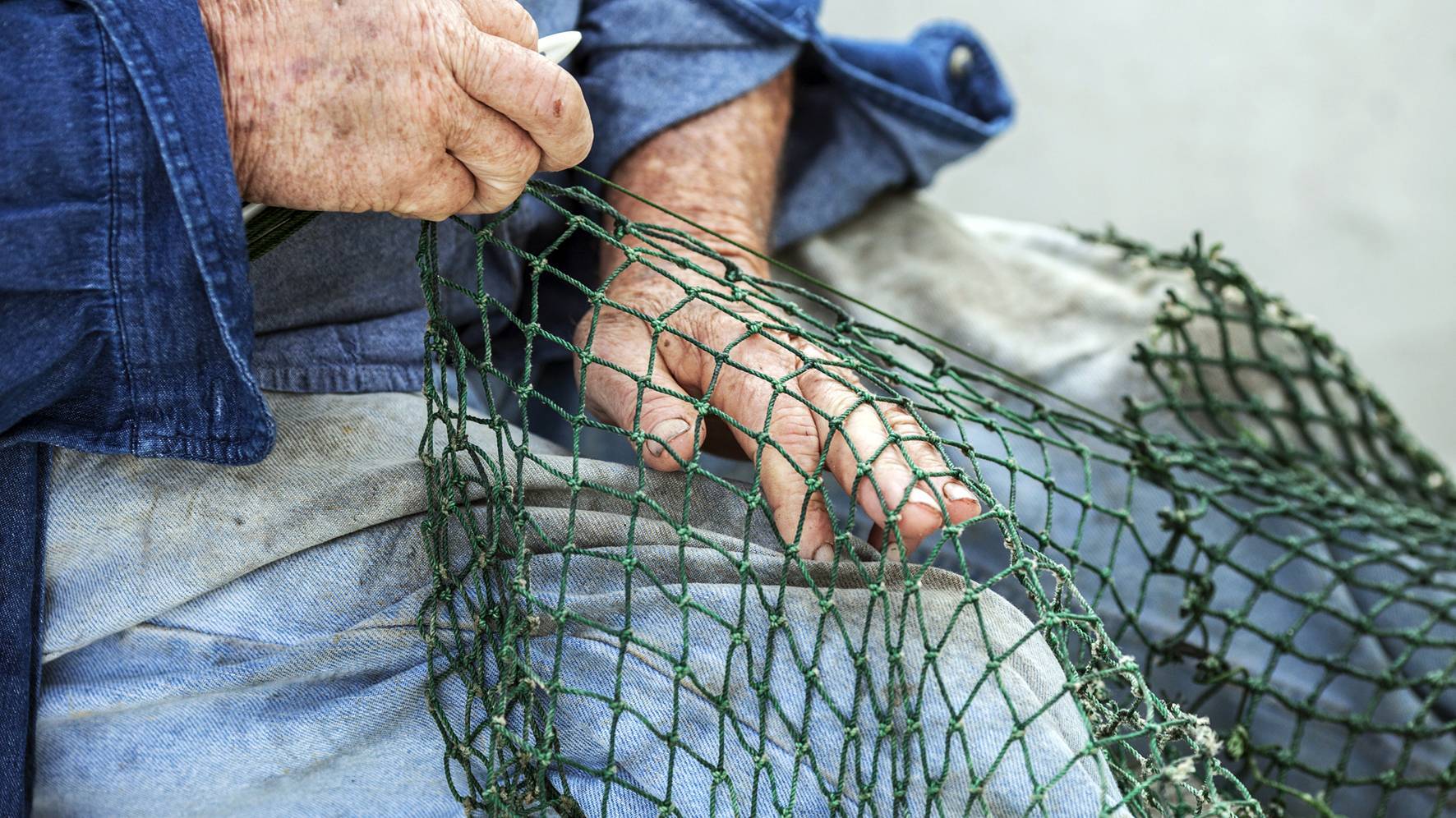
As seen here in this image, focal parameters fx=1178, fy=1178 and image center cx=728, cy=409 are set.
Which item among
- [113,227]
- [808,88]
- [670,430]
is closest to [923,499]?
[670,430]

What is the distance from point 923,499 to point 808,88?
0.56 meters

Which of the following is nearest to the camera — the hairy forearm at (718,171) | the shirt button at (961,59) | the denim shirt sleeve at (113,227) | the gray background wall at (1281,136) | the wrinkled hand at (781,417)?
the denim shirt sleeve at (113,227)

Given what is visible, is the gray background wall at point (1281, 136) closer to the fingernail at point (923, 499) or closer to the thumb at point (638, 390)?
the thumb at point (638, 390)

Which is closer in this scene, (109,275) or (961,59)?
(109,275)

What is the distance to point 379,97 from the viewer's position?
502 millimetres

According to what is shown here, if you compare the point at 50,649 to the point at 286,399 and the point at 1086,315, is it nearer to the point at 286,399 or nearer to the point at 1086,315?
the point at 286,399

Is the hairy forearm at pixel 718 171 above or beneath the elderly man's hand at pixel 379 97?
beneath

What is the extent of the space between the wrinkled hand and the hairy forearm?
16 cm

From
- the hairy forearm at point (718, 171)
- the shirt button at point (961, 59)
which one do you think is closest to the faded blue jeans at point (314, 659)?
the hairy forearm at point (718, 171)

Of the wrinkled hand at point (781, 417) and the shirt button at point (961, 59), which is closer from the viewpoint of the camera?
the wrinkled hand at point (781, 417)

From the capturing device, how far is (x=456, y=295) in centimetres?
80

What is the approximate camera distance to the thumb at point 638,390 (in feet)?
1.89

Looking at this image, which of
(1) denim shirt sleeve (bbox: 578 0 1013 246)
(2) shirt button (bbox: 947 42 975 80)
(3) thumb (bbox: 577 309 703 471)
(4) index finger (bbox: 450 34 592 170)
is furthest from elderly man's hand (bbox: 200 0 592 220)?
(2) shirt button (bbox: 947 42 975 80)

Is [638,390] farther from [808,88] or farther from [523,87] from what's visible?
[808,88]
